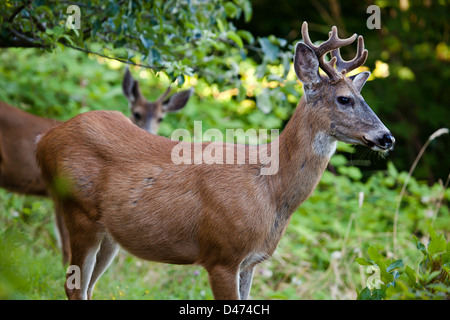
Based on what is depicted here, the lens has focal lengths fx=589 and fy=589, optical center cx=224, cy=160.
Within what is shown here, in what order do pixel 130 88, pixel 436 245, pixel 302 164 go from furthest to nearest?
pixel 130 88, pixel 302 164, pixel 436 245

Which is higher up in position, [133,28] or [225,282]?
[133,28]

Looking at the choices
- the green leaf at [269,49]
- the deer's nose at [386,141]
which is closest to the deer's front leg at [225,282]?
the deer's nose at [386,141]

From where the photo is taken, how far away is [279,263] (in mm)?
6520

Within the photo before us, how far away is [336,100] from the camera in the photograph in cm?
387

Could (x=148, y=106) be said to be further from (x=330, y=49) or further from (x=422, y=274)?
(x=422, y=274)

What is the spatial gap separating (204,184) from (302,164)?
662 millimetres

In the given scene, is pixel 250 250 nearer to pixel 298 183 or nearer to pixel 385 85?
pixel 298 183

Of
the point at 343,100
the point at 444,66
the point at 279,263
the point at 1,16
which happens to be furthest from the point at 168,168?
the point at 444,66

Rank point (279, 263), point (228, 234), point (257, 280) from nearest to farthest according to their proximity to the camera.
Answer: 1. point (228, 234)
2. point (257, 280)
3. point (279, 263)

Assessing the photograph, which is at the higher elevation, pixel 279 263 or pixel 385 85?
pixel 385 85

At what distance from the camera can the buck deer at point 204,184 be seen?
3.78 meters

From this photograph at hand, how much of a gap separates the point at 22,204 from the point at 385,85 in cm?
615

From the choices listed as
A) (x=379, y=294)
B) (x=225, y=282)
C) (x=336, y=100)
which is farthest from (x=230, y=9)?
(x=379, y=294)

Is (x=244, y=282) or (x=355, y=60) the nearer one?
(x=355, y=60)
